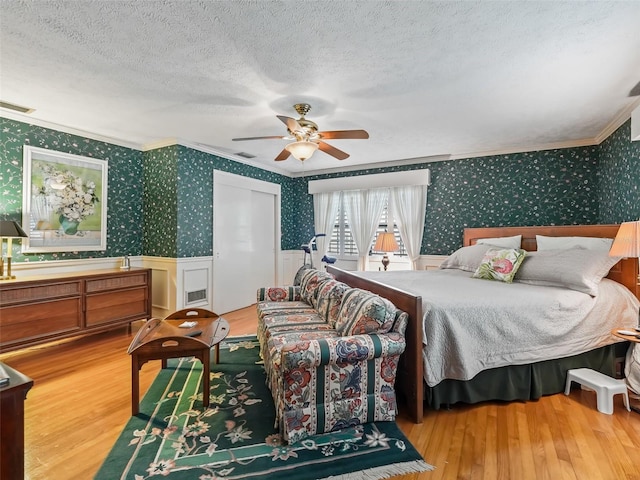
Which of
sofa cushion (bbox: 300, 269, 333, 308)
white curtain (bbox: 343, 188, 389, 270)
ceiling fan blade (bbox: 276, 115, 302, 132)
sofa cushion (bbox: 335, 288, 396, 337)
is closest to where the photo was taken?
sofa cushion (bbox: 335, 288, 396, 337)

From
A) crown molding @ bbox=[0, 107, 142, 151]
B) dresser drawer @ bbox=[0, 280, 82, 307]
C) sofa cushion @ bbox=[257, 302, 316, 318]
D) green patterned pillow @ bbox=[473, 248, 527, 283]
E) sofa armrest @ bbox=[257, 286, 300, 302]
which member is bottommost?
sofa cushion @ bbox=[257, 302, 316, 318]

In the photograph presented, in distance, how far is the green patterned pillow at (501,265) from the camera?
3.04 m

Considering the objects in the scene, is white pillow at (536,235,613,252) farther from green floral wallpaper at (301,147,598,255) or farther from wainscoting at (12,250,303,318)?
wainscoting at (12,250,303,318)

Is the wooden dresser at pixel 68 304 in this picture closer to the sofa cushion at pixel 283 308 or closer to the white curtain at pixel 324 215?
the sofa cushion at pixel 283 308

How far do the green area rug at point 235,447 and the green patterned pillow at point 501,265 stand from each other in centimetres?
192

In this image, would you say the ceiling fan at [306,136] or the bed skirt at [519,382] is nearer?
the bed skirt at [519,382]

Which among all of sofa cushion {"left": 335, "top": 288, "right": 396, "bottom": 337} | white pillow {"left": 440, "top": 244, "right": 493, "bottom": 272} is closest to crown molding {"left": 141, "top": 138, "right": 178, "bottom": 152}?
sofa cushion {"left": 335, "top": 288, "right": 396, "bottom": 337}

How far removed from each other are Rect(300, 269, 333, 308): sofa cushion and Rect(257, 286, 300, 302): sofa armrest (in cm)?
10

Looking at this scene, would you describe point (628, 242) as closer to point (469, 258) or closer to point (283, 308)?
point (469, 258)

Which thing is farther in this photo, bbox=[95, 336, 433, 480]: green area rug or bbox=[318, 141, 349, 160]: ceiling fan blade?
bbox=[318, 141, 349, 160]: ceiling fan blade

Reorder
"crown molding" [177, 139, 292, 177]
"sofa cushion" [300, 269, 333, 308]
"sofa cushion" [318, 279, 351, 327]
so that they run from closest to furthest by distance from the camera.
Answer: "sofa cushion" [318, 279, 351, 327]
"sofa cushion" [300, 269, 333, 308]
"crown molding" [177, 139, 292, 177]

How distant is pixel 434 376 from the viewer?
2.03 meters

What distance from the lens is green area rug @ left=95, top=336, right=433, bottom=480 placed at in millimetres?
1591

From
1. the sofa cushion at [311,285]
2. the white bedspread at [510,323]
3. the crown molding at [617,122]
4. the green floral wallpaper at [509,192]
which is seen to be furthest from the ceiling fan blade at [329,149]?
the crown molding at [617,122]
